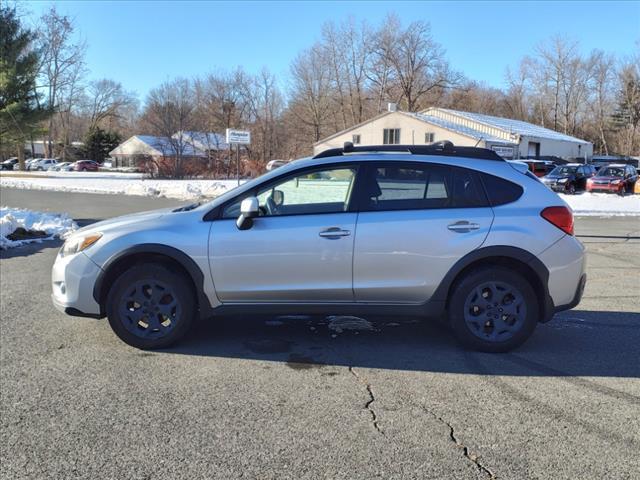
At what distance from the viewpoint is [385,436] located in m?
3.35

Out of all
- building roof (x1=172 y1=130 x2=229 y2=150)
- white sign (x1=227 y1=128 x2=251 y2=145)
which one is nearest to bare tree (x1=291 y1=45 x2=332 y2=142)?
building roof (x1=172 y1=130 x2=229 y2=150)

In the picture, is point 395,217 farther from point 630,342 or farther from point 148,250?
point 630,342

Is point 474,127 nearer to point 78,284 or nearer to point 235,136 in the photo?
point 235,136

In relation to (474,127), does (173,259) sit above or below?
below

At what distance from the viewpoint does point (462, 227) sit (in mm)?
4633

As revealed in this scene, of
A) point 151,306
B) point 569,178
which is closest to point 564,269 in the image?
point 151,306

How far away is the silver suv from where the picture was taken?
15.2 feet

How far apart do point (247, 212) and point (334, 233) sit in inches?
29.7

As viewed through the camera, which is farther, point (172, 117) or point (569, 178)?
point (172, 117)

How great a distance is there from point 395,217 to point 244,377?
1.82 m

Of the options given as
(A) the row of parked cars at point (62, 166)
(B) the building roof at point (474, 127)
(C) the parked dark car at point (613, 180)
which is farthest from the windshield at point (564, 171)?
(A) the row of parked cars at point (62, 166)

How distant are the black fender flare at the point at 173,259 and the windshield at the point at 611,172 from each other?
2946cm

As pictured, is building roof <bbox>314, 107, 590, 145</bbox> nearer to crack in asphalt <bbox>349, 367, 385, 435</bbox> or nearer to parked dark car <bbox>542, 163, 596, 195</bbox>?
parked dark car <bbox>542, 163, 596, 195</bbox>

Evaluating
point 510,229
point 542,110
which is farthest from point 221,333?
point 542,110
